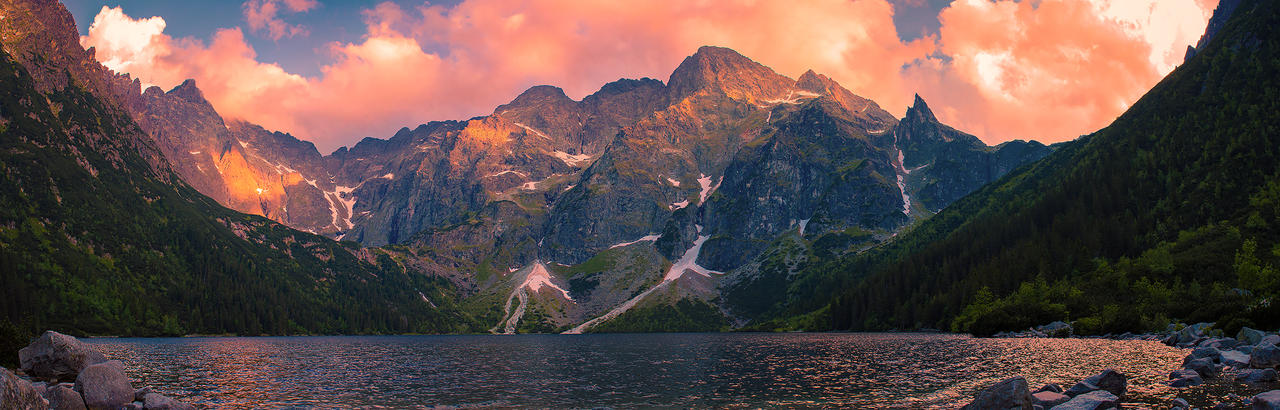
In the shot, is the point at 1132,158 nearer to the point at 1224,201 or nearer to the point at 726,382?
the point at 1224,201

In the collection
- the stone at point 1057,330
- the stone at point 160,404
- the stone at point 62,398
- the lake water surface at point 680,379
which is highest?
the stone at point 1057,330

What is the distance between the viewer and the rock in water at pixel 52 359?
55.2 metres

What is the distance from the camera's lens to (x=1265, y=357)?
48969mm

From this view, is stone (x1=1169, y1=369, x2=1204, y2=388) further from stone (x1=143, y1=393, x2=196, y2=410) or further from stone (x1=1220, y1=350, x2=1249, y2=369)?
stone (x1=143, y1=393, x2=196, y2=410)

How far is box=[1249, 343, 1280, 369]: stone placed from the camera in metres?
48.3

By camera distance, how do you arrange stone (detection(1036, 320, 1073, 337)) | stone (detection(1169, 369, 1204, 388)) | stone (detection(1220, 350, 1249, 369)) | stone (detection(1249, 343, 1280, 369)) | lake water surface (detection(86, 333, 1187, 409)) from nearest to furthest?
stone (detection(1169, 369, 1204, 388)), stone (detection(1249, 343, 1280, 369)), stone (detection(1220, 350, 1249, 369)), lake water surface (detection(86, 333, 1187, 409)), stone (detection(1036, 320, 1073, 337))

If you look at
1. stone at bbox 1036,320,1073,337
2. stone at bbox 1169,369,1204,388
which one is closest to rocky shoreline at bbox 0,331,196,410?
stone at bbox 1169,369,1204,388

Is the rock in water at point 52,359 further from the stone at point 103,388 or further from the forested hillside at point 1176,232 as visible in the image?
the forested hillside at point 1176,232

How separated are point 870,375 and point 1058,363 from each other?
21536mm

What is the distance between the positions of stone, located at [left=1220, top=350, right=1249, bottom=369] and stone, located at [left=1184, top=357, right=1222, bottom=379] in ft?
4.58

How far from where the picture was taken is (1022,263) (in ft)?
613

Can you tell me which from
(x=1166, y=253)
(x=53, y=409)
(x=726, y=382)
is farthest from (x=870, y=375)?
(x=1166, y=253)

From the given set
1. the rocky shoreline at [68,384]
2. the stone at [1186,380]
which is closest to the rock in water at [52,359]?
the rocky shoreline at [68,384]

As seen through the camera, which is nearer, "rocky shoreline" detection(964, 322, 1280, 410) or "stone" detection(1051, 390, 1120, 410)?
"rocky shoreline" detection(964, 322, 1280, 410)
